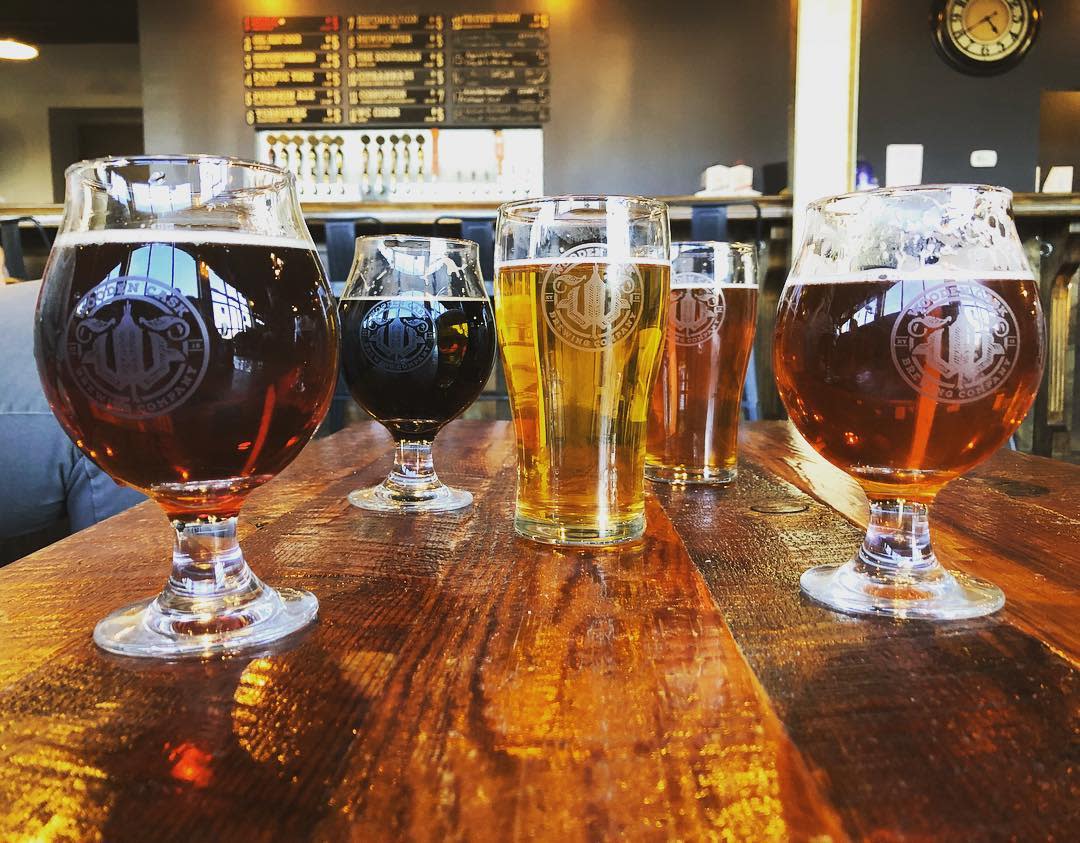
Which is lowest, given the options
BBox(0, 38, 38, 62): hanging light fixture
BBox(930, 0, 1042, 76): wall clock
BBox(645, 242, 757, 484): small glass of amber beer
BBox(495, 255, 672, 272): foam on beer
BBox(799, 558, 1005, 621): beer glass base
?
BBox(799, 558, 1005, 621): beer glass base

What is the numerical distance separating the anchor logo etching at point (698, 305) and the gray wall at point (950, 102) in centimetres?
543

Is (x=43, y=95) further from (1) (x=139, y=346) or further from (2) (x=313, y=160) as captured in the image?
(1) (x=139, y=346)

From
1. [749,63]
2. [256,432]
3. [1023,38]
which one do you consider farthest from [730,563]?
[1023,38]

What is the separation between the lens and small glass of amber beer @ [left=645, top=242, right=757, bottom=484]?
0.91 meters

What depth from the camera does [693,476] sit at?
0.92m

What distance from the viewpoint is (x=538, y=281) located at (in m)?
0.65

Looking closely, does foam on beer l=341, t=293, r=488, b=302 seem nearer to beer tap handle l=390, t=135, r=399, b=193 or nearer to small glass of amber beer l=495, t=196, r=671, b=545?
small glass of amber beer l=495, t=196, r=671, b=545

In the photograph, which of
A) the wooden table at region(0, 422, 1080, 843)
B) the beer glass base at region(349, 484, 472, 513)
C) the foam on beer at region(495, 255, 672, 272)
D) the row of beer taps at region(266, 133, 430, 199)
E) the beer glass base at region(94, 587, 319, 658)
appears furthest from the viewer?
the row of beer taps at region(266, 133, 430, 199)

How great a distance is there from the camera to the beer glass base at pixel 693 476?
901 millimetres

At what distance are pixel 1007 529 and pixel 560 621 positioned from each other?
1.36 feet

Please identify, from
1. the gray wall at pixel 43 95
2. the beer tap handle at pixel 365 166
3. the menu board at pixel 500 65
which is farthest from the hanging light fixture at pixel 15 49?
the menu board at pixel 500 65

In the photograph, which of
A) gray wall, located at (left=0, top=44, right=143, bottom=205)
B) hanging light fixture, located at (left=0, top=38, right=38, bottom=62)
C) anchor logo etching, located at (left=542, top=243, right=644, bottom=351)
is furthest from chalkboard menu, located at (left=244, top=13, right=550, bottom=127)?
anchor logo etching, located at (left=542, top=243, right=644, bottom=351)

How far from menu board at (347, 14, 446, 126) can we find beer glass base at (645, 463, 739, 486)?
526 centimetres

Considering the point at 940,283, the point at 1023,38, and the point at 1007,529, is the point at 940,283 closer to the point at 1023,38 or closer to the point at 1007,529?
the point at 1007,529
